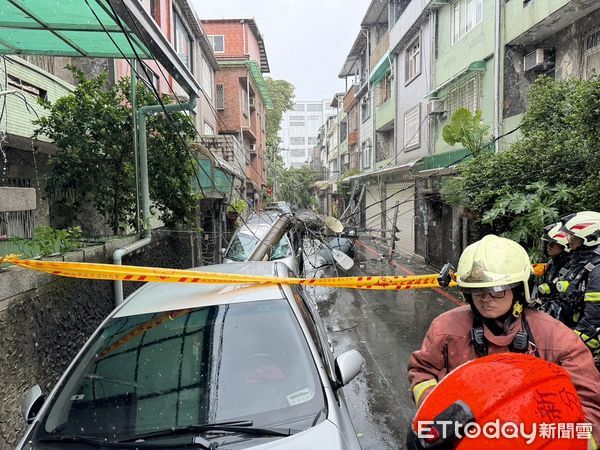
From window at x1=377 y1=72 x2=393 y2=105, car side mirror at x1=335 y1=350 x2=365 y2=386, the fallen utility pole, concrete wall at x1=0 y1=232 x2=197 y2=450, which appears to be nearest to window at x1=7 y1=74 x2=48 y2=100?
concrete wall at x1=0 y1=232 x2=197 y2=450

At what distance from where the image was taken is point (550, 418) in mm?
1253

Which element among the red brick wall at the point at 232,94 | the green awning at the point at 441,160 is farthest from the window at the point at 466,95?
the red brick wall at the point at 232,94

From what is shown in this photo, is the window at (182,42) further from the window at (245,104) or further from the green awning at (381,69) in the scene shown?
the green awning at (381,69)

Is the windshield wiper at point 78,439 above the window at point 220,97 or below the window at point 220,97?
below

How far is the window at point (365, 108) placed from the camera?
23.7 m

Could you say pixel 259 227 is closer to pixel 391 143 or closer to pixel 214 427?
pixel 214 427

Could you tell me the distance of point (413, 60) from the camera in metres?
16.3

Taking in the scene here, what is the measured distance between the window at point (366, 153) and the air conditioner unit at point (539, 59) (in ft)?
47.0

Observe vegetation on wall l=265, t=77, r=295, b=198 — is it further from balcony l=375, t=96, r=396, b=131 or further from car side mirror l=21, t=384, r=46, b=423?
car side mirror l=21, t=384, r=46, b=423

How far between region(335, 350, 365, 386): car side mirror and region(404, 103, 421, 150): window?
13747mm

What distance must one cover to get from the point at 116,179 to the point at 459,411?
6.45 metres

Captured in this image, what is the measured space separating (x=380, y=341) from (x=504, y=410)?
228 inches

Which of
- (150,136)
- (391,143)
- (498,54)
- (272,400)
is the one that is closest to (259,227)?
(150,136)

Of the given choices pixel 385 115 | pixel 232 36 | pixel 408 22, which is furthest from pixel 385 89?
pixel 232 36
